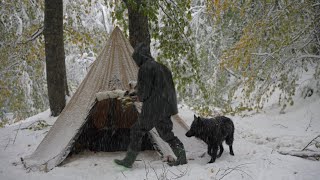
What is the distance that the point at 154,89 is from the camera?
4.14 m

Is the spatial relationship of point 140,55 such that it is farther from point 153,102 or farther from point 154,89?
Answer: point 153,102

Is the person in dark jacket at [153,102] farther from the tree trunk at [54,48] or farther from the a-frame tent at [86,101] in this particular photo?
the tree trunk at [54,48]

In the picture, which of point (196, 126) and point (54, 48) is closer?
point (196, 126)

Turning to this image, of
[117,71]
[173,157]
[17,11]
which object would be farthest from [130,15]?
[17,11]

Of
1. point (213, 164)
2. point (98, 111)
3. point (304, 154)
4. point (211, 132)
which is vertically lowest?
point (213, 164)

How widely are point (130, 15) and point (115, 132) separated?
230cm

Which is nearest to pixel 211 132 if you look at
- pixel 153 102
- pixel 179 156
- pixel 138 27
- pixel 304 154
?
pixel 179 156

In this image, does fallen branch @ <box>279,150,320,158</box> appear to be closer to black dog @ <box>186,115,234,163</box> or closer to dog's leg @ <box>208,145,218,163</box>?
black dog @ <box>186,115,234,163</box>

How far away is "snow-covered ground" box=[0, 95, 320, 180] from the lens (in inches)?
149

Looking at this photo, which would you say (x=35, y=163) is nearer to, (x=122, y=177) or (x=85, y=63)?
(x=122, y=177)

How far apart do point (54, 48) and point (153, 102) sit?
383 cm

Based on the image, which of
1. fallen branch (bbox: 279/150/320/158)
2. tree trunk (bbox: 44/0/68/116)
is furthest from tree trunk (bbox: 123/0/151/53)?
fallen branch (bbox: 279/150/320/158)

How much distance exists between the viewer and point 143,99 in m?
4.17

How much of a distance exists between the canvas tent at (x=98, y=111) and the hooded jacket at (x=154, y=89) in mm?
581
